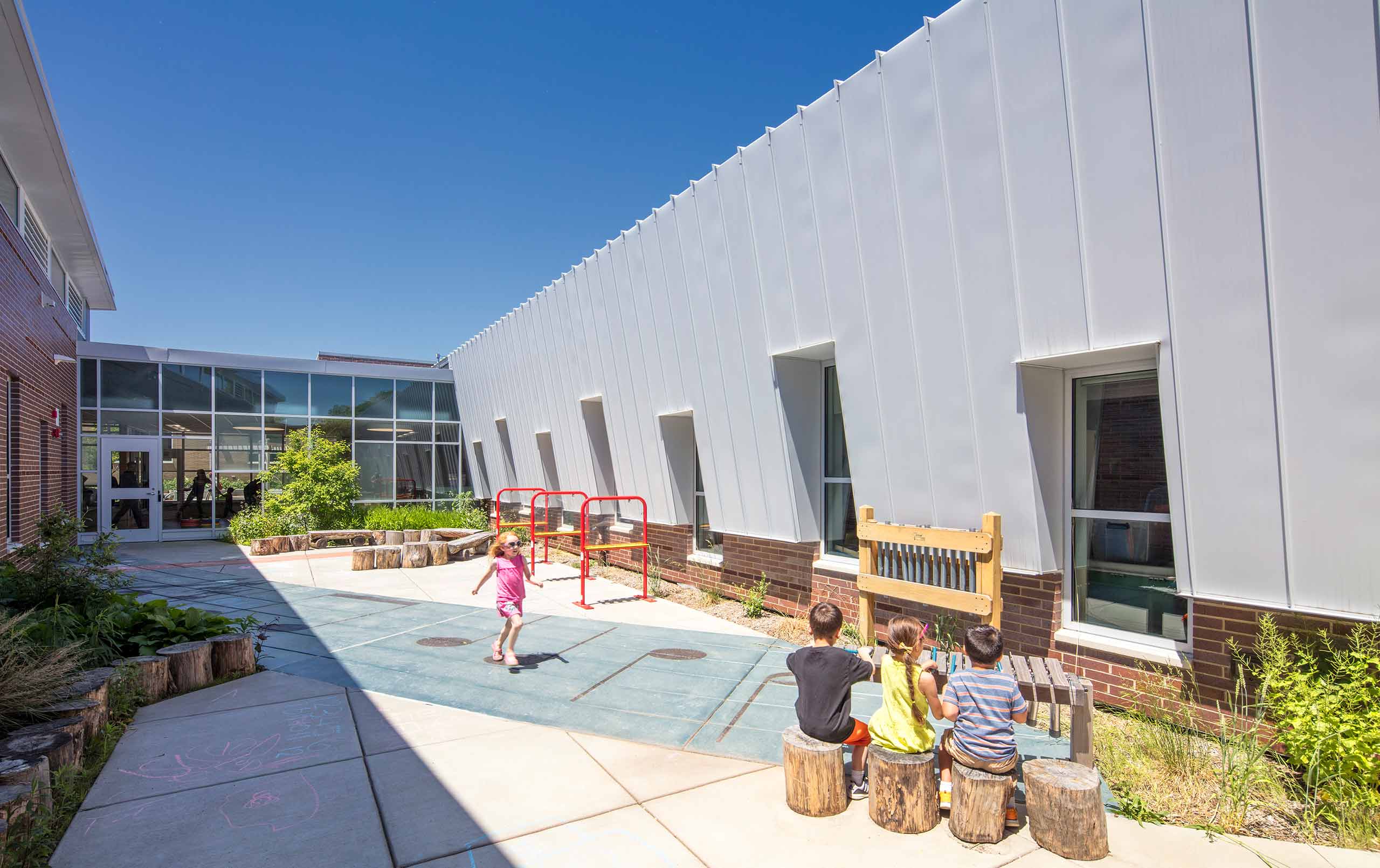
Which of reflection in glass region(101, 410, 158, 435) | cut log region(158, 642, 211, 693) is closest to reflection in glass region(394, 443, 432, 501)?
reflection in glass region(101, 410, 158, 435)

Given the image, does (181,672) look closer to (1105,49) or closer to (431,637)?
(431,637)

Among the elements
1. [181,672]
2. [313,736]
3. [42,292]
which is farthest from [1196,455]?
[42,292]

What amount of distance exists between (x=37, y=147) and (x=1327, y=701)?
17.0 meters

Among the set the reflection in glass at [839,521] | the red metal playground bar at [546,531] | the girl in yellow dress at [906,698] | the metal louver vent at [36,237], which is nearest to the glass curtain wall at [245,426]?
the metal louver vent at [36,237]

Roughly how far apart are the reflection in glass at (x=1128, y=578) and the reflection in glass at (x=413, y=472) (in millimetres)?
21442

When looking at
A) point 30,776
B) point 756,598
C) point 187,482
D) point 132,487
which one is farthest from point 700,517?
point 132,487

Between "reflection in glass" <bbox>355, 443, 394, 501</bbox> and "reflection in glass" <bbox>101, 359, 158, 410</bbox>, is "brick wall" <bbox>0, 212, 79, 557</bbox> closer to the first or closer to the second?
"reflection in glass" <bbox>101, 359, 158, 410</bbox>

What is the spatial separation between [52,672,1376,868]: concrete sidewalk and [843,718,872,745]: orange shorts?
14.7 inches

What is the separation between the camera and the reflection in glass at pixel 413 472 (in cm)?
2364

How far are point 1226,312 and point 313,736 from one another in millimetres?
7290

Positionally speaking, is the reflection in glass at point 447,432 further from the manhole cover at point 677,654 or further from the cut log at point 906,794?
the cut log at point 906,794

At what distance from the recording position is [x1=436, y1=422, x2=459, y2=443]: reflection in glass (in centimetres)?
2459

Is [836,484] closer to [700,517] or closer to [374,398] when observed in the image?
[700,517]

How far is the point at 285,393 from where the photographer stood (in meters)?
21.8
